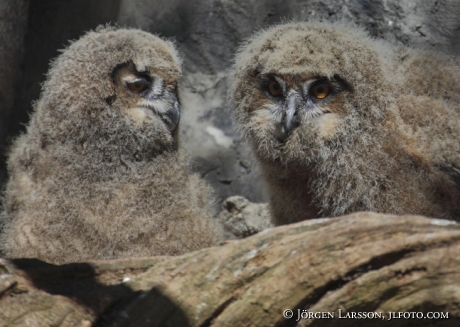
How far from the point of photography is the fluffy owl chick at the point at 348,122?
3.29 meters

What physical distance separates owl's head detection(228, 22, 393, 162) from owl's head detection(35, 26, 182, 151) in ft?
2.11

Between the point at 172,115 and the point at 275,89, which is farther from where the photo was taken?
the point at 172,115

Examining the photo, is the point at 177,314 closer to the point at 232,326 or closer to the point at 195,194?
the point at 232,326

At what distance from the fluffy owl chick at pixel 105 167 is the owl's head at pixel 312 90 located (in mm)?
694

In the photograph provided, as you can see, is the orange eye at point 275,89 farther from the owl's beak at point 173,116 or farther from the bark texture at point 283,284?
the bark texture at point 283,284

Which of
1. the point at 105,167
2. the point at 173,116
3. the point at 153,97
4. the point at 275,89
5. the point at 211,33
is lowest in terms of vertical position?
the point at 105,167

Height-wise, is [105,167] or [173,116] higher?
[173,116]

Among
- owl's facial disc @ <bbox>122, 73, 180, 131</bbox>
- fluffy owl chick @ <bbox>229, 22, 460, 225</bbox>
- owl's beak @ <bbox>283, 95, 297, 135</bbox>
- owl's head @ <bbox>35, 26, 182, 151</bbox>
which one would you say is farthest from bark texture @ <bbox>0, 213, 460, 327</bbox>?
owl's facial disc @ <bbox>122, 73, 180, 131</bbox>

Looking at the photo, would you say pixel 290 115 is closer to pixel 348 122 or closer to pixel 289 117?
pixel 289 117

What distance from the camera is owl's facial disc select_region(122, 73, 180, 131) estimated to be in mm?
3982

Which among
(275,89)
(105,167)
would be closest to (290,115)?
(275,89)

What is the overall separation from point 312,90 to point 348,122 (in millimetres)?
283

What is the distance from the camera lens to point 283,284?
8.27 ft

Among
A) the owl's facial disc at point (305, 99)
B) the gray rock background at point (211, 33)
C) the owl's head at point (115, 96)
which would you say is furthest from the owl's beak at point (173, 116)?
the gray rock background at point (211, 33)
